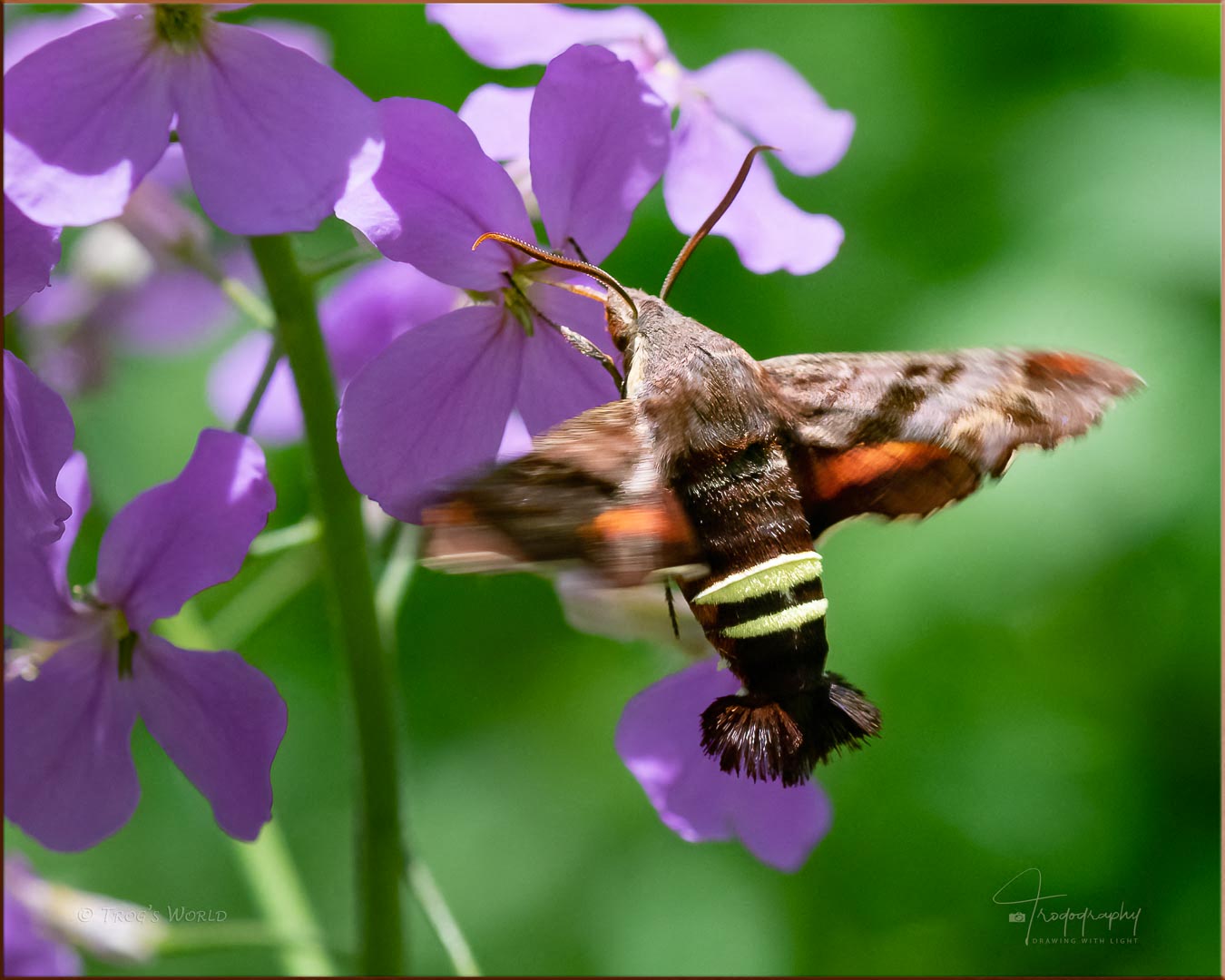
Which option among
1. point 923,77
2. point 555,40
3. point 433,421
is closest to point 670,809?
point 433,421

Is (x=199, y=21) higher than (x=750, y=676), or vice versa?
(x=199, y=21)

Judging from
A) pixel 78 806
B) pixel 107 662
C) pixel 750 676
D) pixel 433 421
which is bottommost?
pixel 78 806

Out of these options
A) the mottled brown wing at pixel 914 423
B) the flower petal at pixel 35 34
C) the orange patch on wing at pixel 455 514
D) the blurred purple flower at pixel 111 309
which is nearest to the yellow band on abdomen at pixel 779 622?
the mottled brown wing at pixel 914 423

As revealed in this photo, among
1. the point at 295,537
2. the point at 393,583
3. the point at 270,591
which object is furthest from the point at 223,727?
the point at 270,591

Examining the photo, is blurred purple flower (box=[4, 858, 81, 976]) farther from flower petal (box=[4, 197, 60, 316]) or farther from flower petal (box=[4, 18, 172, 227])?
flower petal (box=[4, 18, 172, 227])

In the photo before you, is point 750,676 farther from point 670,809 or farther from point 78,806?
point 78,806

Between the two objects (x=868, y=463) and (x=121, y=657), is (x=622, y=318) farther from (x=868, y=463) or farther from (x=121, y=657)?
(x=121, y=657)
